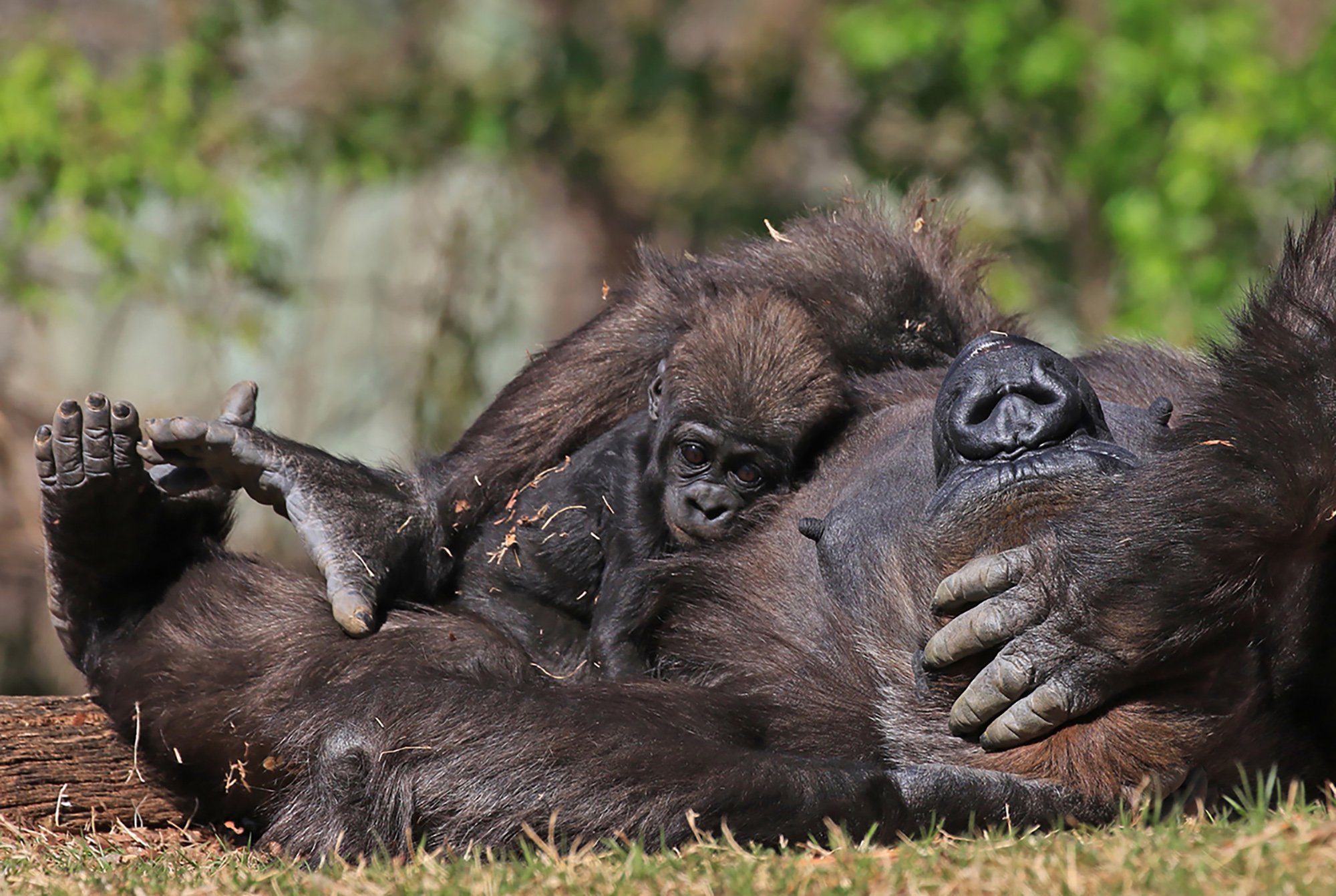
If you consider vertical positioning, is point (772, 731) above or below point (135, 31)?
below

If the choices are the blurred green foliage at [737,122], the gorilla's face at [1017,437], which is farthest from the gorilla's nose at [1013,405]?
the blurred green foliage at [737,122]

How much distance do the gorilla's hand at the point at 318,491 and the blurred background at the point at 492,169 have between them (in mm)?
4662

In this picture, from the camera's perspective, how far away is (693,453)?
3766 millimetres

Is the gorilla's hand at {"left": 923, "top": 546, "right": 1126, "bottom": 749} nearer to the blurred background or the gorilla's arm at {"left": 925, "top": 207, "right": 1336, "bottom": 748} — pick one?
the gorilla's arm at {"left": 925, "top": 207, "right": 1336, "bottom": 748}

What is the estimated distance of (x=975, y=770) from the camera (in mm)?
3064

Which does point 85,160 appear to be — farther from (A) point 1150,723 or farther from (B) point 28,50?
(A) point 1150,723

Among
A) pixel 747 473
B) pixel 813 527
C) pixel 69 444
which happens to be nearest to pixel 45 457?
pixel 69 444

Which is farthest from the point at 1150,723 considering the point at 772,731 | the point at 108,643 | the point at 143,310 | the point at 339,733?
the point at 143,310

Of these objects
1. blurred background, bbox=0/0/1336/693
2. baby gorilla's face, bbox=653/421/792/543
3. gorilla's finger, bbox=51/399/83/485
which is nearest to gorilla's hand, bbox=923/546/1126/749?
baby gorilla's face, bbox=653/421/792/543

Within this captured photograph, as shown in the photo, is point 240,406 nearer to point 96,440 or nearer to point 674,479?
point 96,440

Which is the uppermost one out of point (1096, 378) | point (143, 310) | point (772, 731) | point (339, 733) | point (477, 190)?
point (477, 190)

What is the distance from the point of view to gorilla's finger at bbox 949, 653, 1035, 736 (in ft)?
9.93

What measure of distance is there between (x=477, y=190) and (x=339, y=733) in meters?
8.53

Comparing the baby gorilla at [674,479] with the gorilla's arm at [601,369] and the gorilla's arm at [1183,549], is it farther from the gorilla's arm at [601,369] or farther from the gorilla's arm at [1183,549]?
the gorilla's arm at [1183,549]
